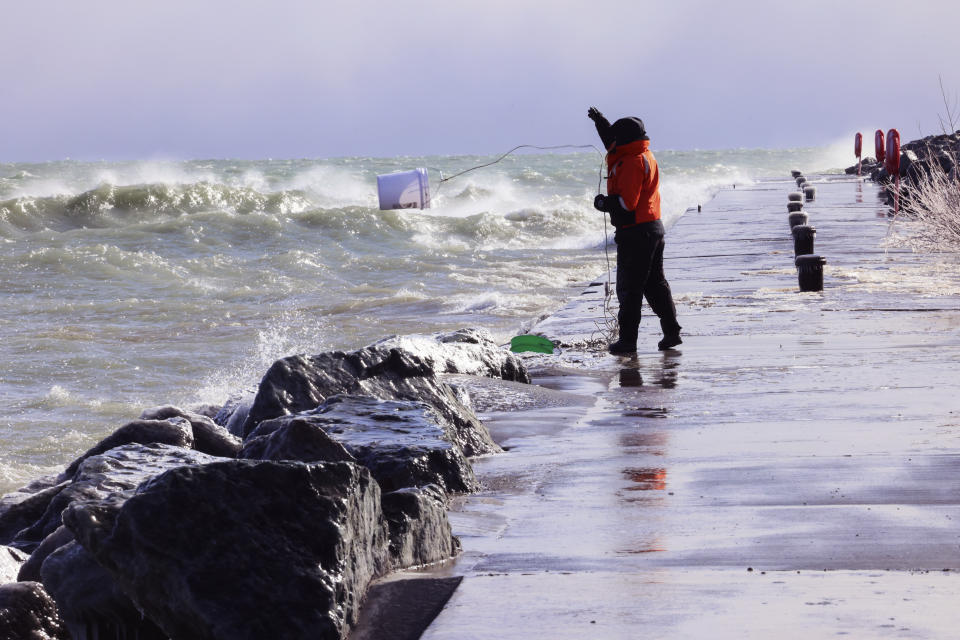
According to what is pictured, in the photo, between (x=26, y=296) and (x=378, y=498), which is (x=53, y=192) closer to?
(x=26, y=296)

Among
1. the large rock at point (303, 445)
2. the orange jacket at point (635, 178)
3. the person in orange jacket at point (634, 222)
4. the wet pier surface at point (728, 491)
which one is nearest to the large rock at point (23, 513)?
the large rock at point (303, 445)

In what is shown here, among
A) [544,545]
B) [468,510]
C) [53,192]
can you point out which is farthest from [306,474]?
[53,192]

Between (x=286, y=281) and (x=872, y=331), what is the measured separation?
14.9m

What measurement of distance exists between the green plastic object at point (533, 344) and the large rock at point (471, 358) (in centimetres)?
123

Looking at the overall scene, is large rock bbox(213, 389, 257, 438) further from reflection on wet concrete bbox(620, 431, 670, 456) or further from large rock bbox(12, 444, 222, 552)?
reflection on wet concrete bbox(620, 431, 670, 456)

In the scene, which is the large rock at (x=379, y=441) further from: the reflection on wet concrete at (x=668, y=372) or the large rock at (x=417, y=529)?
the reflection on wet concrete at (x=668, y=372)

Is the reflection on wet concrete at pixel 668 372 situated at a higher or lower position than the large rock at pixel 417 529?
lower

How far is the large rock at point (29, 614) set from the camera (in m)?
3.90

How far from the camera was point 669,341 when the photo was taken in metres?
10.2

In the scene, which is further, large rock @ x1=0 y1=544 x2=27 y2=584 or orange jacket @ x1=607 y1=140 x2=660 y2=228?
orange jacket @ x1=607 y1=140 x2=660 y2=228

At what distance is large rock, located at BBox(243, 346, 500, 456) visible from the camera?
21.5ft

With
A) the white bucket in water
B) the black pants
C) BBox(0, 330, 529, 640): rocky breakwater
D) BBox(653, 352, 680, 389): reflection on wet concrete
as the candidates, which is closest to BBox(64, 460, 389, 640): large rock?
BBox(0, 330, 529, 640): rocky breakwater

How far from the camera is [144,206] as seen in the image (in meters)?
42.4

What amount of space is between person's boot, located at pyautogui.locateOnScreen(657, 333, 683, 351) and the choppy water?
171 inches
